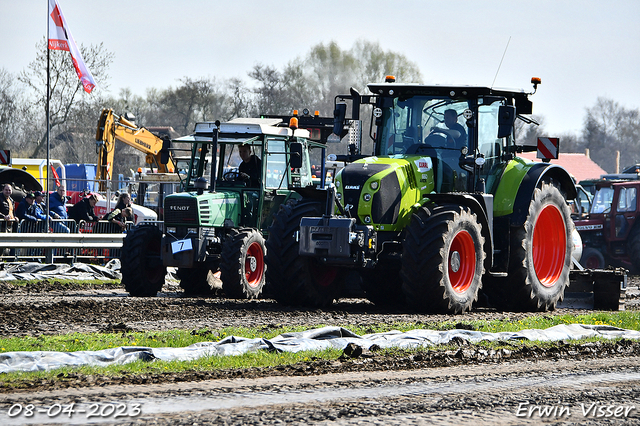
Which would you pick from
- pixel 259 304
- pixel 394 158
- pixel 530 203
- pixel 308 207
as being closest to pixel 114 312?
pixel 259 304

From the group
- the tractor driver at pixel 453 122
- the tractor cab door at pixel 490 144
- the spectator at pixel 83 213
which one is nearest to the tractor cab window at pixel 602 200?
the tractor cab door at pixel 490 144

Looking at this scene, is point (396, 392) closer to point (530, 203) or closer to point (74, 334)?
point (74, 334)

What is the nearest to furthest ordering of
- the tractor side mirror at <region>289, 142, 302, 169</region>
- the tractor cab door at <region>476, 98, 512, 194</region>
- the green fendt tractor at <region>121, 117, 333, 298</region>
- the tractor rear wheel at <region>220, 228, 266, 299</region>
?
the tractor cab door at <region>476, 98, 512, 194</region> < the tractor rear wheel at <region>220, 228, 266, 299</region> < the green fendt tractor at <region>121, 117, 333, 298</region> < the tractor side mirror at <region>289, 142, 302, 169</region>

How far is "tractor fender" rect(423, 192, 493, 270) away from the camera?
10.9 metres

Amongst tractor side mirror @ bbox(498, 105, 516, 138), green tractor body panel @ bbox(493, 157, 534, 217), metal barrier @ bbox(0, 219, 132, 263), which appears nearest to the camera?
tractor side mirror @ bbox(498, 105, 516, 138)

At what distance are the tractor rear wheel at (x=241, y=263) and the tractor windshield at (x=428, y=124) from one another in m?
2.62

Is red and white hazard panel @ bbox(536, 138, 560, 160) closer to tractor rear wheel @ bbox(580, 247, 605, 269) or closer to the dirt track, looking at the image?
the dirt track

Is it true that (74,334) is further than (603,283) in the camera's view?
No

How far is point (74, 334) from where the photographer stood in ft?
26.9

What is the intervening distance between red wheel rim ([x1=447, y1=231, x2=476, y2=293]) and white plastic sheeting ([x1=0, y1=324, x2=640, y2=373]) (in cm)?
215

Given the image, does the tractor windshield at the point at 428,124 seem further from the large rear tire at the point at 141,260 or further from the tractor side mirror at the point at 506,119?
the large rear tire at the point at 141,260

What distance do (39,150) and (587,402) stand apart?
5267 cm

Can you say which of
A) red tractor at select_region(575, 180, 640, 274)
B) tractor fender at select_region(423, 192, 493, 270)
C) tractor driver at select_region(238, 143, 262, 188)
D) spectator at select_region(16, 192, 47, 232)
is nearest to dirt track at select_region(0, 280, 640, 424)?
tractor fender at select_region(423, 192, 493, 270)

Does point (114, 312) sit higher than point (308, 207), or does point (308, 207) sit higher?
point (308, 207)
